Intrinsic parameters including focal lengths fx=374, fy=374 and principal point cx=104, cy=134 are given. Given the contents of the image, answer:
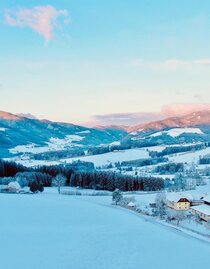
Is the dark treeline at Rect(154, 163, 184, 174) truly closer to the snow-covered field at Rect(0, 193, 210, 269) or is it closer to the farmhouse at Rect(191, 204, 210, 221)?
the farmhouse at Rect(191, 204, 210, 221)

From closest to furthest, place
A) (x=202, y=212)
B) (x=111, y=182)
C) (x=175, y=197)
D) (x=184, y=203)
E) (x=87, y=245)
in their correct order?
(x=87, y=245) → (x=202, y=212) → (x=184, y=203) → (x=175, y=197) → (x=111, y=182)

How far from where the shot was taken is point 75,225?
2967 centimetres

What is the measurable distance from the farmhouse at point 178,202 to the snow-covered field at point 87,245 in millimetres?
35154

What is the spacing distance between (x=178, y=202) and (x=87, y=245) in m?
48.4

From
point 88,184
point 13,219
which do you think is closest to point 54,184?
point 88,184

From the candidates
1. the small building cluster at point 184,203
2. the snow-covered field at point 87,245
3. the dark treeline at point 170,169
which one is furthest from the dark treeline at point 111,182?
the snow-covered field at point 87,245

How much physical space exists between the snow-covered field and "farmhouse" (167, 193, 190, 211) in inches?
1384

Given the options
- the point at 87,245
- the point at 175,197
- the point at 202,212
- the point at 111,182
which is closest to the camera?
the point at 87,245

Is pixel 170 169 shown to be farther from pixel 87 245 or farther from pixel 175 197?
pixel 87 245

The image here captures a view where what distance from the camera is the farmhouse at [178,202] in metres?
66.6

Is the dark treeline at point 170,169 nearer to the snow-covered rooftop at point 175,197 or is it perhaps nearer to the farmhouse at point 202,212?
the snow-covered rooftop at point 175,197

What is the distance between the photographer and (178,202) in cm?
6800

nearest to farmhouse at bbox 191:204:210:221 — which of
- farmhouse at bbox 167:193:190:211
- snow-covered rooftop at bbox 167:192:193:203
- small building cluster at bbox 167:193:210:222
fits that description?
small building cluster at bbox 167:193:210:222

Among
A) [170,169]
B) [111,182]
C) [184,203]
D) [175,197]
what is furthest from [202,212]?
[170,169]
